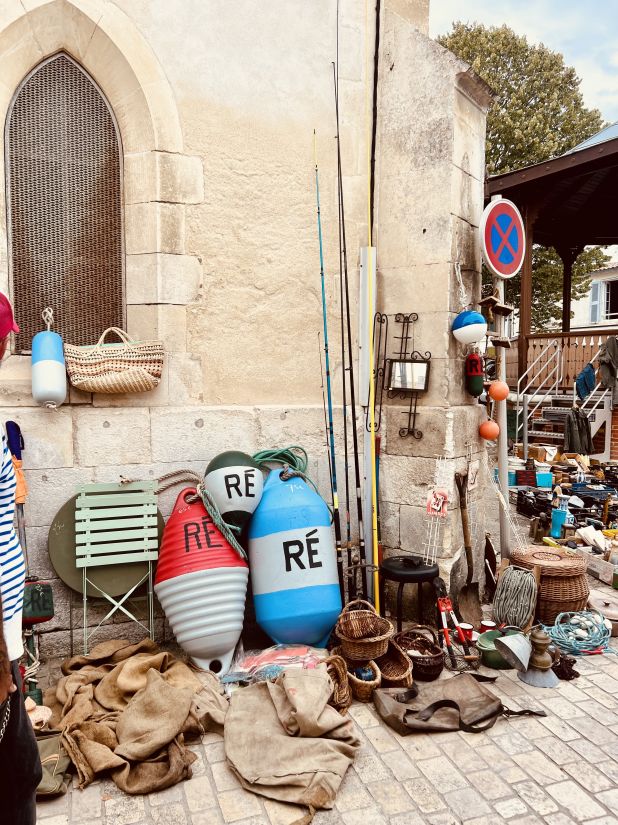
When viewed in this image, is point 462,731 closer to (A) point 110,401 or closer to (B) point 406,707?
(B) point 406,707

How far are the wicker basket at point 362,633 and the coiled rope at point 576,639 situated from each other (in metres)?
1.20

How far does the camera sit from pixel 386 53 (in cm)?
464

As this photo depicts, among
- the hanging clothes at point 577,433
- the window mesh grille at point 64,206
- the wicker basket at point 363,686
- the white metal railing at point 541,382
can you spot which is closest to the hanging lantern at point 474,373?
the wicker basket at point 363,686

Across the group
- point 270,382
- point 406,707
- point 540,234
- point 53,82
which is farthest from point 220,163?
point 540,234

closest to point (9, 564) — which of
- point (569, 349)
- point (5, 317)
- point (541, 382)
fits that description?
point (5, 317)

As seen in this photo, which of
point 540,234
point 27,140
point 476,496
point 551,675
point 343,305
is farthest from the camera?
point 540,234

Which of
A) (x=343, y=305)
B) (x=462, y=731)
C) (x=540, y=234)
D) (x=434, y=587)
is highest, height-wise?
(x=540, y=234)

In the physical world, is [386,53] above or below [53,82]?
above

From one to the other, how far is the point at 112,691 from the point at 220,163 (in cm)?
335

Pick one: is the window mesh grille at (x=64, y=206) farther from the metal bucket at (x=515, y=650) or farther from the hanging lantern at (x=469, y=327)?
the metal bucket at (x=515, y=650)

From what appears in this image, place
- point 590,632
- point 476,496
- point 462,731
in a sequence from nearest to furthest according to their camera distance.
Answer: point 462,731 → point 590,632 → point 476,496

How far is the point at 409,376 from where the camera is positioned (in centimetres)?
455

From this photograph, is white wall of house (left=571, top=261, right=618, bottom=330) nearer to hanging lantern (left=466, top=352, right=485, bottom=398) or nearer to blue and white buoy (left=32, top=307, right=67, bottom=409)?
hanging lantern (left=466, top=352, right=485, bottom=398)

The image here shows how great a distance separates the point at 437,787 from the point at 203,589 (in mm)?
1590
